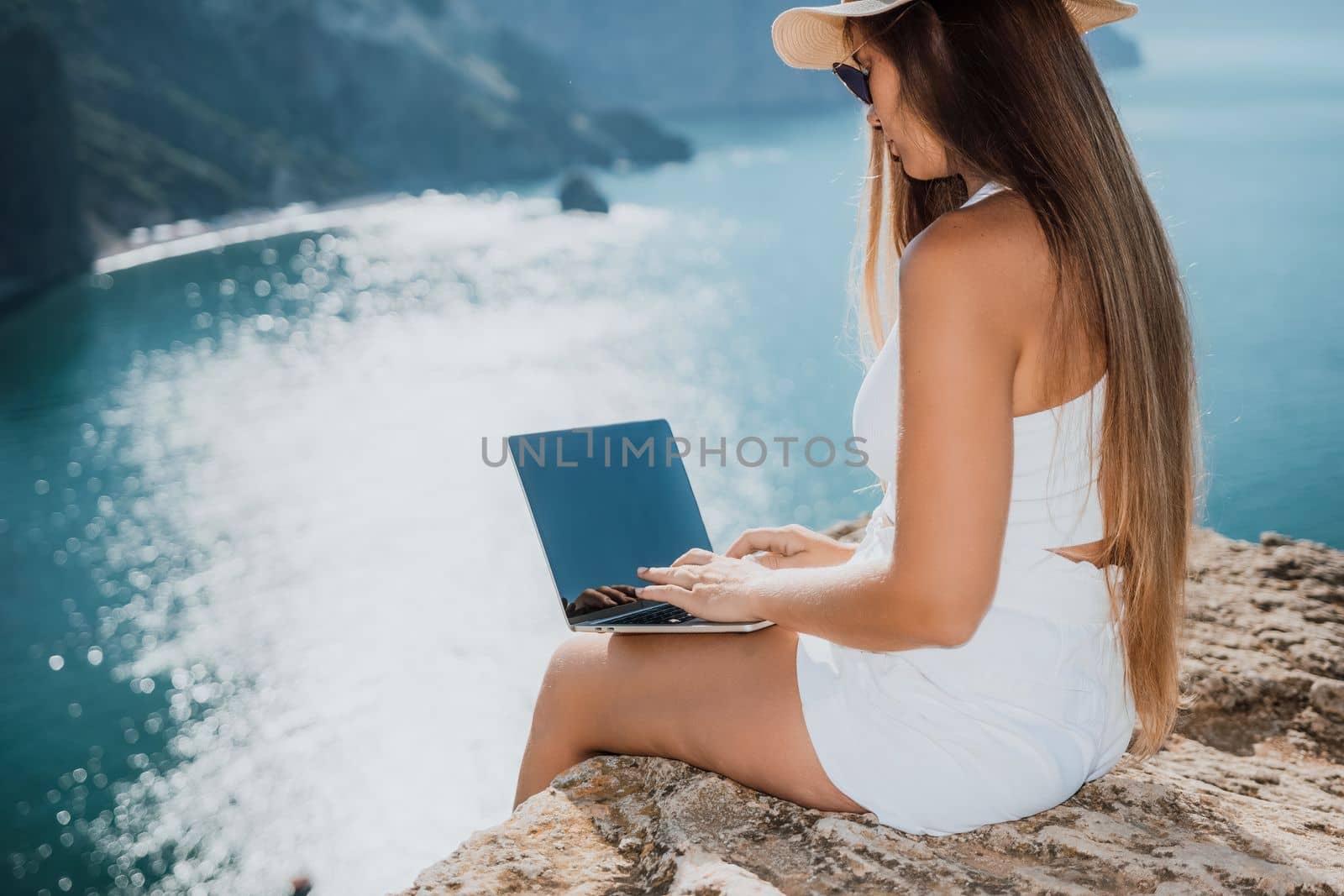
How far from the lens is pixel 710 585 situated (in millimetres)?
1617


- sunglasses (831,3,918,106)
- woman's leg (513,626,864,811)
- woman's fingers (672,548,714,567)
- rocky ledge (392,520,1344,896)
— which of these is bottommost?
rocky ledge (392,520,1344,896)

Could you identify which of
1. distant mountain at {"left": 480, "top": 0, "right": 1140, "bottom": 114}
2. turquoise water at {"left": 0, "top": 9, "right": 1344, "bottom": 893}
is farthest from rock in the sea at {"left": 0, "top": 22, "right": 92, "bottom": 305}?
distant mountain at {"left": 480, "top": 0, "right": 1140, "bottom": 114}

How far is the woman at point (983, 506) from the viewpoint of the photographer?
1.25 metres

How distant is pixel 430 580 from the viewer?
21.8 meters

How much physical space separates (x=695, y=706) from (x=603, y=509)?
1.41ft

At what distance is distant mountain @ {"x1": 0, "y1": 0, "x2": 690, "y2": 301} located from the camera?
39438 millimetres

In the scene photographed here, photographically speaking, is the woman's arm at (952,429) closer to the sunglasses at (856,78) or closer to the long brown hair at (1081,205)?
the long brown hair at (1081,205)

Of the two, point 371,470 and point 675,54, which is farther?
point 675,54

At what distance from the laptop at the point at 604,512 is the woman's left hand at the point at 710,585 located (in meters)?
0.13

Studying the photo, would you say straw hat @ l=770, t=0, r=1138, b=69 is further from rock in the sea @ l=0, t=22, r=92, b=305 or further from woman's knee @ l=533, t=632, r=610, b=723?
rock in the sea @ l=0, t=22, r=92, b=305

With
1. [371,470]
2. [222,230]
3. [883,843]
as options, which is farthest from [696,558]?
[222,230]

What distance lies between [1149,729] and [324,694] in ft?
55.2

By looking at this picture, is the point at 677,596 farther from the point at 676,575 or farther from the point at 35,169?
the point at 35,169

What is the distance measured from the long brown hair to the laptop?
720 millimetres
